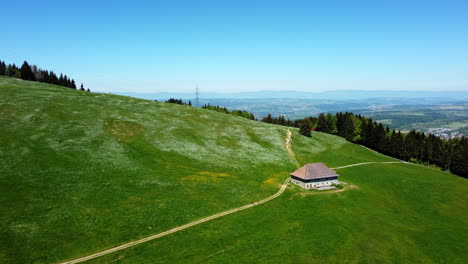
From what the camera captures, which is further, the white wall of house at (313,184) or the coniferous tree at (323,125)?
the coniferous tree at (323,125)

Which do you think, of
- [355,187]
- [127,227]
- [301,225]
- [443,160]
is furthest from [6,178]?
Result: [443,160]

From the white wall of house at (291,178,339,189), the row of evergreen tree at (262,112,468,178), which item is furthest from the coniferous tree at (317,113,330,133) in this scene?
the white wall of house at (291,178,339,189)

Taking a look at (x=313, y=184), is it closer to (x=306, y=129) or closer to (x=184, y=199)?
(x=184, y=199)

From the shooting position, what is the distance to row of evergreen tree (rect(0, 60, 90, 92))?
148 m

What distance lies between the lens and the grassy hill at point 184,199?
39.2 metres

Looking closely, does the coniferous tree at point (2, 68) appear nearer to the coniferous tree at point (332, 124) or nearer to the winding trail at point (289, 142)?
the winding trail at point (289, 142)

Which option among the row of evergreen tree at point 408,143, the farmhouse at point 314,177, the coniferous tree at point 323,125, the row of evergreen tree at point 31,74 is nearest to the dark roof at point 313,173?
the farmhouse at point 314,177

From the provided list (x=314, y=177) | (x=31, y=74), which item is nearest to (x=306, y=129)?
(x=314, y=177)

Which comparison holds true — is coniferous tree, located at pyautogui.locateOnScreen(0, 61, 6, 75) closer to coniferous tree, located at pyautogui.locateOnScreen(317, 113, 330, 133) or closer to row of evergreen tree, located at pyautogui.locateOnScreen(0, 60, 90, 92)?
row of evergreen tree, located at pyautogui.locateOnScreen(0, 60, 90, 92)

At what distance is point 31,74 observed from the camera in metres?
150

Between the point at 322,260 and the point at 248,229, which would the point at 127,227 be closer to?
the point at 248,229

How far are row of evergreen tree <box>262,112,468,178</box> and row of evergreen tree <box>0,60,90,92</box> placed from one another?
14690 centimetres

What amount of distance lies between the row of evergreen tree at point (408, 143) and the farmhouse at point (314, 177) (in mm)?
51915

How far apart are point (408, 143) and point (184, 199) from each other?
102 meters
